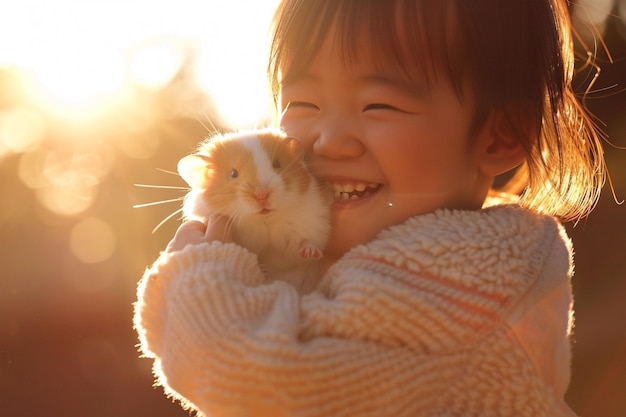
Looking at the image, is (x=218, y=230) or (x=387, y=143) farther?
(x=218, y=230)

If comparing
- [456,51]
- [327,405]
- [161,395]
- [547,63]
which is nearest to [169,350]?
[327,405]

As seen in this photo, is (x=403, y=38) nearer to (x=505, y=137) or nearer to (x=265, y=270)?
(x=505, y=137)

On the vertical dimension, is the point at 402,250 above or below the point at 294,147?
below

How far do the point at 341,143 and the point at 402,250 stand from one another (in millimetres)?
395

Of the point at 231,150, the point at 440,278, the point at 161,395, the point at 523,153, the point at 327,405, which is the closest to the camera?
the point at 327,405

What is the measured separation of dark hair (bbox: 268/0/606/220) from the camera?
2.17 meters

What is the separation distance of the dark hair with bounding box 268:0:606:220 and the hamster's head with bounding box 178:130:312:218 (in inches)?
9.1

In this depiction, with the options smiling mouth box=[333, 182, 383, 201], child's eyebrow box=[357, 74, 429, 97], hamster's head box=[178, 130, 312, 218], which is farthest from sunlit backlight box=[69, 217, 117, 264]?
child's eyebrow box=[357, 74, 429, 97]

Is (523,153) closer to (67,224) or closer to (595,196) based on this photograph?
(595,196)

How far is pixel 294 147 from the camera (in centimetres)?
236

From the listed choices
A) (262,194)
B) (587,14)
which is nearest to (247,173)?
(262,194)

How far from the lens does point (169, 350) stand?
6.23ft

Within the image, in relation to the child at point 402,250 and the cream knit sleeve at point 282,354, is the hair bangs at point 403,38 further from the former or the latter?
the cream knit sleeve at point 282,354

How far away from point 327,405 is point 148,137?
19.9ft
